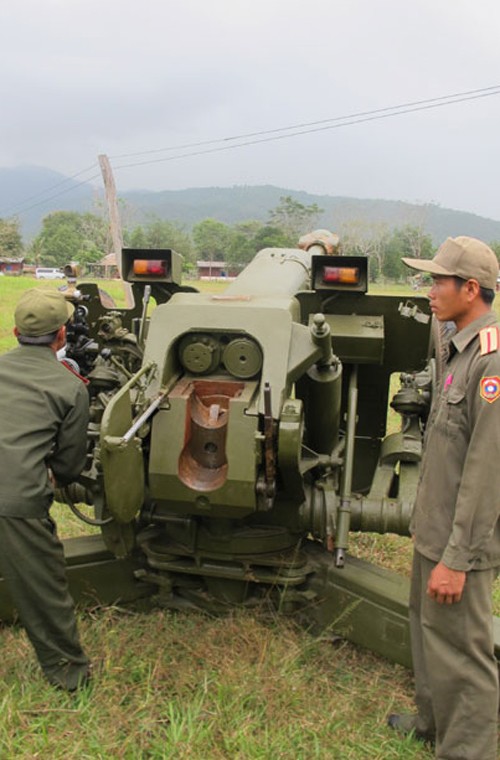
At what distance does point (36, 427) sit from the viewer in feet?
9.86

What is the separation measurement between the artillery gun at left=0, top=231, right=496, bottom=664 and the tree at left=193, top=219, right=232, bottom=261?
295 ft

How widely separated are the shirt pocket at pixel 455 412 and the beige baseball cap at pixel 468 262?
39cm

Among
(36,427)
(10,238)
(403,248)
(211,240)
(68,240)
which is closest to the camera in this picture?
(36,427)

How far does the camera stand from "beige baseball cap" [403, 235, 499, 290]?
8.41 ft

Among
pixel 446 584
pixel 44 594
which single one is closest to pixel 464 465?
pixel 446 584

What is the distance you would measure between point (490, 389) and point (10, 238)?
76.1m

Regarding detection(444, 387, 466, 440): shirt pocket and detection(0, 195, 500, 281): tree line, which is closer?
detection(444, 387, 466, 440): shirt pocket

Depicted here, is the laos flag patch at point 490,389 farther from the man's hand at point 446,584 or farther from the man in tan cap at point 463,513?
the man's hand at point 446,584

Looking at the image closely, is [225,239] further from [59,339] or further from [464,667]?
[464,667]

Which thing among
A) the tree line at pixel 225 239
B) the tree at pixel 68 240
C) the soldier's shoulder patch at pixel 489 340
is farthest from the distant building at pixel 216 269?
the soldier's shoulder patch at pixel 489 340

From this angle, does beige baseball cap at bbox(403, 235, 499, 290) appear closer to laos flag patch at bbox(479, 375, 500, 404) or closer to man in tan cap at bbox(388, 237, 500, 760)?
man in tan cap at bbox(388, 237, 500, 760)

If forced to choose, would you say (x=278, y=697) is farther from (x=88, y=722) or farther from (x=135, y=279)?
(x=135, y=279)

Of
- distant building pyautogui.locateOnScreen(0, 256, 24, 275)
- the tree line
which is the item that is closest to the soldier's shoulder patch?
the tree line

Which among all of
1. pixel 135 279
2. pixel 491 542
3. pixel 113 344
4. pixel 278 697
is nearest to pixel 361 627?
pixel 278 697
